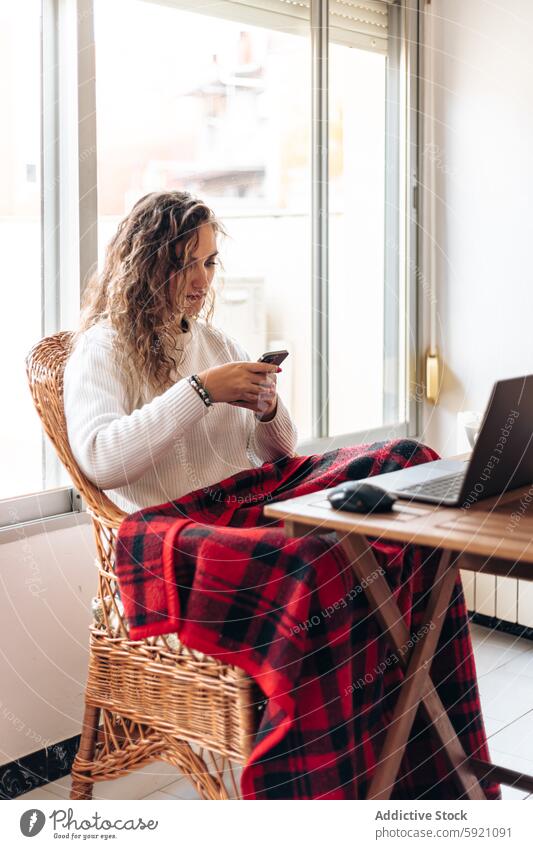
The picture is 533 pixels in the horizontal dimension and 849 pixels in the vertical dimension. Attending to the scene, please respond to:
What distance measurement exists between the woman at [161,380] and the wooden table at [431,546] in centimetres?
35

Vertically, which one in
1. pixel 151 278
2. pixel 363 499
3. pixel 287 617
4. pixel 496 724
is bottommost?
pixel 496 724

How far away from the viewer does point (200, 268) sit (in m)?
1.77

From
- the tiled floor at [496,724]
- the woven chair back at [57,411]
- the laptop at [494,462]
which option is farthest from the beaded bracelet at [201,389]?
the tiled floor at [496,724]

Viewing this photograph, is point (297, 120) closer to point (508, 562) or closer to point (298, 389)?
point (298, 389)

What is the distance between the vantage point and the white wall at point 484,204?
267cm

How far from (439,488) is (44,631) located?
3.21 ft

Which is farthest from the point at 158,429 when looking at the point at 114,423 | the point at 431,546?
the point at 431,546

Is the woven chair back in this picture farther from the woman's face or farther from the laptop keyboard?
the laptop keyboard

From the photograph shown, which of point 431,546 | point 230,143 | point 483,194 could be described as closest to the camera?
point 431,546

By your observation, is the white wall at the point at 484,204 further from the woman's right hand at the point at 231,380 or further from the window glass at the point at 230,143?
the woman's right hand at the point at 231,380

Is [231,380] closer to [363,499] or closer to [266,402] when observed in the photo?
[266,402]

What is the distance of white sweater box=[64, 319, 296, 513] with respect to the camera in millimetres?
1547
